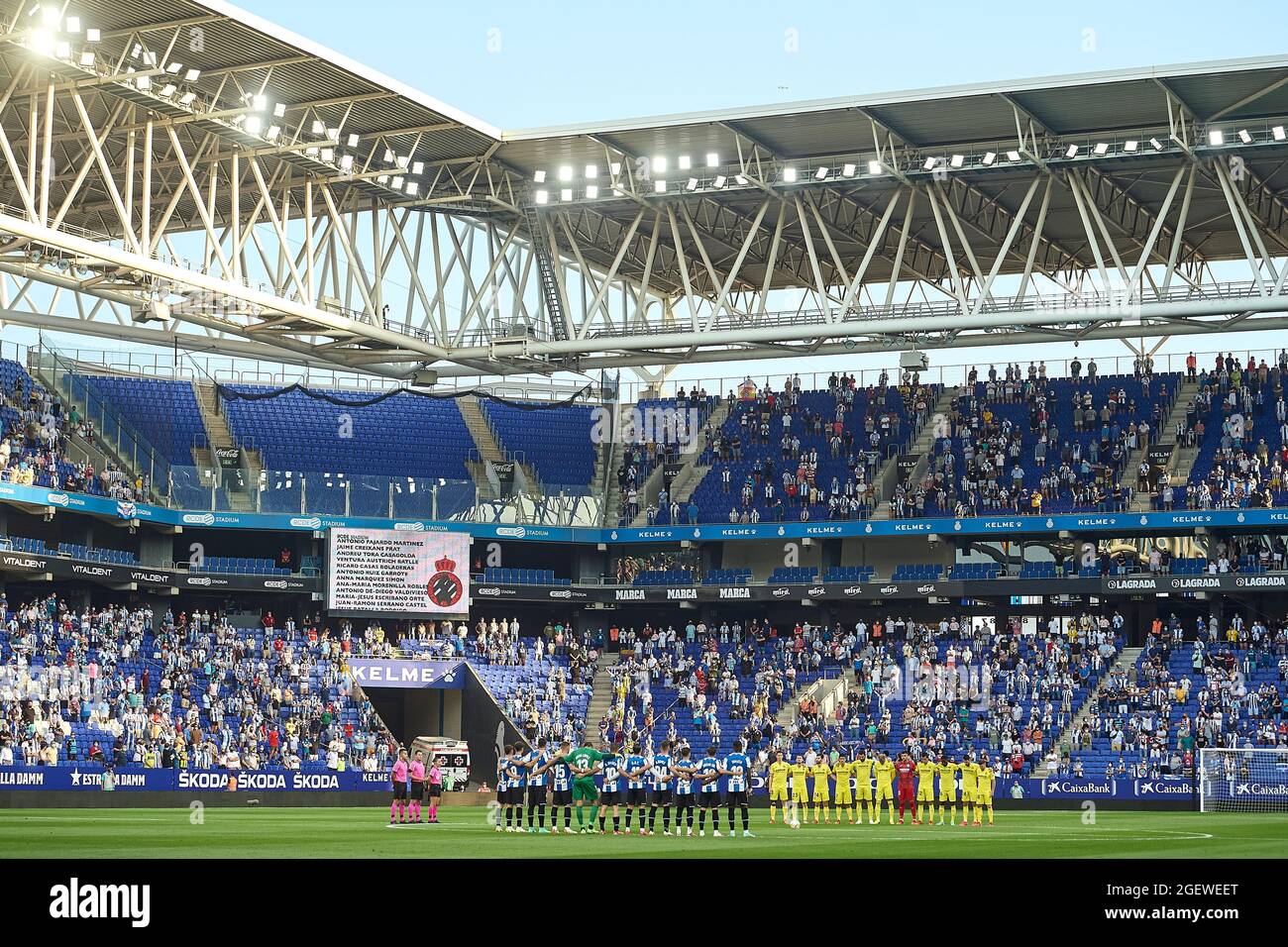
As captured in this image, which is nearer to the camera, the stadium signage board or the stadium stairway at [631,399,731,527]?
the stadium signage board

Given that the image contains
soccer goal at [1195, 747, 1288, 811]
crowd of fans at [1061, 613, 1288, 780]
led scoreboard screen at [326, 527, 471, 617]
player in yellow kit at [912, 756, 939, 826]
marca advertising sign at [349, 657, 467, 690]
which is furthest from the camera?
led scoreboard screen at [326, 527, 471, 617]

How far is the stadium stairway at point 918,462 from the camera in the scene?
5966 cm

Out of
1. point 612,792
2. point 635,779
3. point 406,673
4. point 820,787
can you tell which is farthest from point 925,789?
point 406,673

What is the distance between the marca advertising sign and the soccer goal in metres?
22.6

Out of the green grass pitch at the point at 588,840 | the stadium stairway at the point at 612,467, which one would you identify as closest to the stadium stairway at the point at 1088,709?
the green grass pitch at the point at 588,840

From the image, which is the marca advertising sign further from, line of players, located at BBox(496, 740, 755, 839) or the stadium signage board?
line of players, located at BBox(496, 740, 755, 839)

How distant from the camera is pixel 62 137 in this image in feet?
147

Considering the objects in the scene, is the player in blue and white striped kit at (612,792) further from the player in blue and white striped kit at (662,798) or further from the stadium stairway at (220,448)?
the stadium stairway at (220,448)

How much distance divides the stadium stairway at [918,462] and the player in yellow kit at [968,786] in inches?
952

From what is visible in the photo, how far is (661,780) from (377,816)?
11.7m

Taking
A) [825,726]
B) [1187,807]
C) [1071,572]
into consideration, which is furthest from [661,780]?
[1071,572]

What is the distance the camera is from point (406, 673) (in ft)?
179

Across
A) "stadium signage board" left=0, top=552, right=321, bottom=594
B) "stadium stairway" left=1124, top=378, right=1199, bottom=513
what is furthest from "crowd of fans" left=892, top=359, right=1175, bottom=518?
"stadium signage board" left=0, top=552, right=321, bottom=594

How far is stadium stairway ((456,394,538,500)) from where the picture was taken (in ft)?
205
